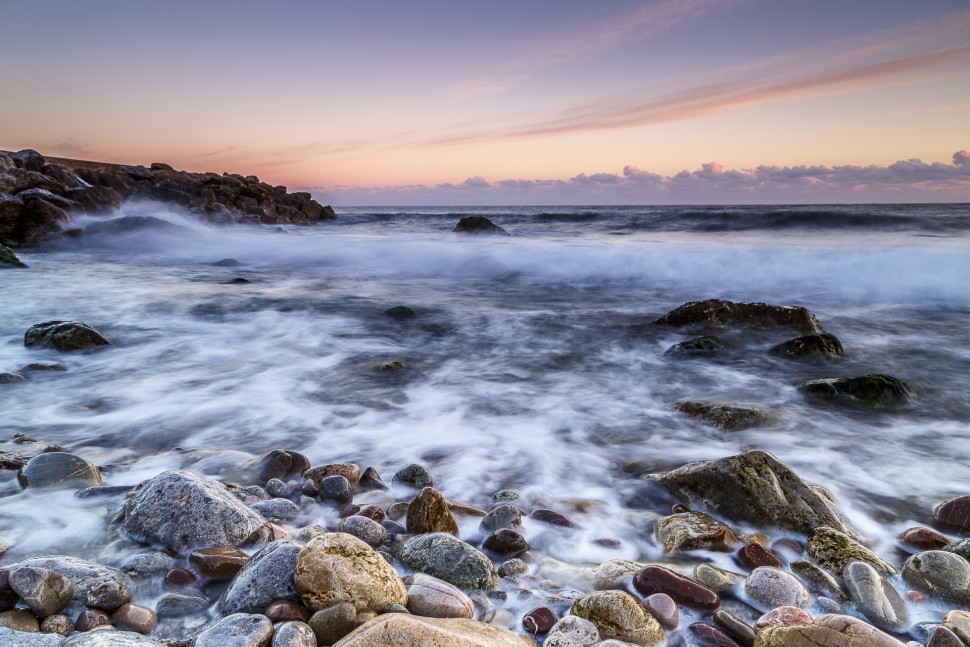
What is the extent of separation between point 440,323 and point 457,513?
5268 mm

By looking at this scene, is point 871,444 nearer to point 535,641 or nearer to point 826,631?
point 826,631

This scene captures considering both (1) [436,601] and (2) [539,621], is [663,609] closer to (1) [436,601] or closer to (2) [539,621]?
(2) [539,621]

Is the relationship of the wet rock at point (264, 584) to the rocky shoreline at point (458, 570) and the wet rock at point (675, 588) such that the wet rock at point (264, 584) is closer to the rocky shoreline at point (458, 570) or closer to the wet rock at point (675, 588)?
→ the rocky shoreline at point (458, 570)

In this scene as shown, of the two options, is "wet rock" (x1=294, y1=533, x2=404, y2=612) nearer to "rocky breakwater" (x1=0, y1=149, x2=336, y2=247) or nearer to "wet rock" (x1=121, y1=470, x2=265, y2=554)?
"wet rock" (x1=121, y1=470, x2=265, y2=554)

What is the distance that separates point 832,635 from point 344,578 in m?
1.39

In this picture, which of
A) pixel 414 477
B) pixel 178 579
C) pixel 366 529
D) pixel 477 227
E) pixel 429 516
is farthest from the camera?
pixel 477 227

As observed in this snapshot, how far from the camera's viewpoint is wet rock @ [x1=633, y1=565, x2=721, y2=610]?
1.92m

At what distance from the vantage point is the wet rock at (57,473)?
2637 mm

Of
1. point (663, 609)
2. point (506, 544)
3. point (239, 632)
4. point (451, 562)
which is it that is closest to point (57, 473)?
point (239, 632)

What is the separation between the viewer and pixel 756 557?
2260 millimetres

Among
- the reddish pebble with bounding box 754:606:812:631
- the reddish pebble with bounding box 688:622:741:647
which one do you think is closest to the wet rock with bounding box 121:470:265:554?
the reddish pebble with bounding box 688:622:741:647

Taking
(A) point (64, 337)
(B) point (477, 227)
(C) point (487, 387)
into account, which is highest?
(B) point (477, 227)

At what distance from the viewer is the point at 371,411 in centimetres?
423

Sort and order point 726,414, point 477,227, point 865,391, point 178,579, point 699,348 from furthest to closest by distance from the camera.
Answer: point 477,227 < point 699,348 < point 865,391 < point 726,414 < point 178,579
